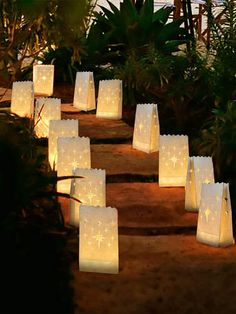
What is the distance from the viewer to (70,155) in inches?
209

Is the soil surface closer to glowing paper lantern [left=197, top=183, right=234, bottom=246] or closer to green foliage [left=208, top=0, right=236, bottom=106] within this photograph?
glowing paper lantern [left=197, top=183, right=234, bottom=246]

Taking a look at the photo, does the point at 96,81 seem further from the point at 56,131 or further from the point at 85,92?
the point at 56,131

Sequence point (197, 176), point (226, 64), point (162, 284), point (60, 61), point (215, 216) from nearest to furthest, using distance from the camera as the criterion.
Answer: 1. point (162, 284)
2. point (215, 216)
3. point (197, 176)
4. point (226, 64)
5. point (60, 61)

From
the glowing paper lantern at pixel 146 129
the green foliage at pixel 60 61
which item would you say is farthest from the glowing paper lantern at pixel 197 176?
the green foliage at pixel 60 61

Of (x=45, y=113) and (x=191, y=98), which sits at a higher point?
(x=191, y=98)

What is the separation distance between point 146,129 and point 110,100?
1.06 metres

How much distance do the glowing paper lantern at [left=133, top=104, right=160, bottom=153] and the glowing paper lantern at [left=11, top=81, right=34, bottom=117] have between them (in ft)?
3.70

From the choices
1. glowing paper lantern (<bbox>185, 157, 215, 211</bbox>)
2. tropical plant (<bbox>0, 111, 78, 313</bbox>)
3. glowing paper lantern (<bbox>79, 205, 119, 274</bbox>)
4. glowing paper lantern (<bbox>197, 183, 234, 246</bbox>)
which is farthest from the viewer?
glowing paper lantern (<bbox>185, 157, 215, 211</bbox>)

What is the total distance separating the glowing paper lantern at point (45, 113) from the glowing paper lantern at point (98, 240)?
262cm

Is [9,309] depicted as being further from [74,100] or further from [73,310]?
[74,100]

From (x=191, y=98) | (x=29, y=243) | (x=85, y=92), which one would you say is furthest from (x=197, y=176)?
(x=85, y=92)

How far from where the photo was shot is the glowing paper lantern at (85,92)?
294 inches

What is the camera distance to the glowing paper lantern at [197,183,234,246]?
173 inches

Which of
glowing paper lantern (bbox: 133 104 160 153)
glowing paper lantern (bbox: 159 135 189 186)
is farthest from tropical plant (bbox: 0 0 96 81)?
glowing paper lantern (bbox: 159 135 189 186)
